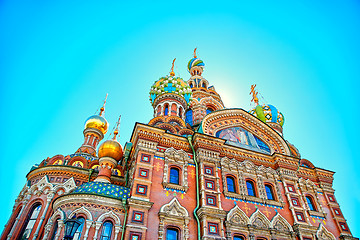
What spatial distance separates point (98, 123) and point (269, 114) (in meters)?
11.6

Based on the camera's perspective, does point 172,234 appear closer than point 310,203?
Yes

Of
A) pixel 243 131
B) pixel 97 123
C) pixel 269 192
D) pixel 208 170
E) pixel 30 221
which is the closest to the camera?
pixel 208 170

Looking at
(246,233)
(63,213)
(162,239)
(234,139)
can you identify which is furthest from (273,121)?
(63,213)

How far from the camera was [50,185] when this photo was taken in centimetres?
1089

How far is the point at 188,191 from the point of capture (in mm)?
9344

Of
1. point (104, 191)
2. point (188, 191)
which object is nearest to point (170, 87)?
point (188, 191)

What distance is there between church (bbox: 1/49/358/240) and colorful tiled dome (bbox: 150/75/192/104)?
2.85 m

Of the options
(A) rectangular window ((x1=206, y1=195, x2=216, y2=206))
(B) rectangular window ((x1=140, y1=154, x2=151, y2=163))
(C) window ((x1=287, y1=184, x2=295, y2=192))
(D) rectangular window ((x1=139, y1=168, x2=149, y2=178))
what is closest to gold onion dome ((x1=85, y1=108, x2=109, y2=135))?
(B) rectangular window ((x1=140, y1=154, x2=151, y2=163))

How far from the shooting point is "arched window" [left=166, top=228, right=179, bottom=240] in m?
8.26

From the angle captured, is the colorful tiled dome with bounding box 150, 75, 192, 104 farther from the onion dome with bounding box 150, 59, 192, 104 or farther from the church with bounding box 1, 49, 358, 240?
the church with bounding box 1, 49, 358, 240

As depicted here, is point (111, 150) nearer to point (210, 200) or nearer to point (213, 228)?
point (210, 200)

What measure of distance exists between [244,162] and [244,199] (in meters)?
1.66

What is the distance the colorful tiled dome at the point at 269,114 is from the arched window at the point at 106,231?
13333 millimetres

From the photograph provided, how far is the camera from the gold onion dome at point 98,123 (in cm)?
1702
